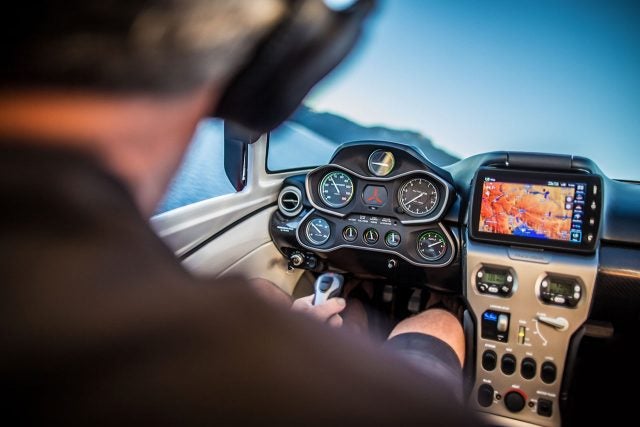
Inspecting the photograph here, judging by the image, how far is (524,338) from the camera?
245 cm

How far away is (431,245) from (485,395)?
0.85 meters

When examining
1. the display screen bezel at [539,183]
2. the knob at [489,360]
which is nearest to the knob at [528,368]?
the knob at [489,360]

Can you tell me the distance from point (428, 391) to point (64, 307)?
26 centimetres

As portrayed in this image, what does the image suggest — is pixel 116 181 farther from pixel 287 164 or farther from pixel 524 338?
pixel 287 164

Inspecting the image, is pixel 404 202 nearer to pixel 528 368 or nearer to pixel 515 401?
pixel 528 368

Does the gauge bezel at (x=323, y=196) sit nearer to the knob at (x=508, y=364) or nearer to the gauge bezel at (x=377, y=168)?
the gauge bezel at (x=377, y=168)

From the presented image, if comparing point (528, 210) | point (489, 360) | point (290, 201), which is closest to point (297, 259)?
point (290, 201)

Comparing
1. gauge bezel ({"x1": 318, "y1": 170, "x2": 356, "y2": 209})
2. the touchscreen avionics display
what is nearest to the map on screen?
the touchscreen avionics display

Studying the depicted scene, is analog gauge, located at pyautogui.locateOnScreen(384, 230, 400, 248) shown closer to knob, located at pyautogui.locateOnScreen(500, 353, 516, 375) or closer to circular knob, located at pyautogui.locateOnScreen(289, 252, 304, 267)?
circular knob, located at pyautogui.locateOnScreen(289, 252, 304, 267)

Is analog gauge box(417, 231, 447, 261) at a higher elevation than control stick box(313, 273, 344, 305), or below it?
higher

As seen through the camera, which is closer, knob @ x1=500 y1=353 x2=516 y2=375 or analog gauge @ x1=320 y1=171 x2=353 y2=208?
knob @ x1=500 y1=353 x2=516 y2=375

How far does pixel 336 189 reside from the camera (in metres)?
2.92

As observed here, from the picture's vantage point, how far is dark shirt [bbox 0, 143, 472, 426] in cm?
28

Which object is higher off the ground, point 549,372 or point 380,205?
point 380,205
